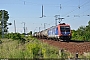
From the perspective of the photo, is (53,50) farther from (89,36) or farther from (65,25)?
(89,36)

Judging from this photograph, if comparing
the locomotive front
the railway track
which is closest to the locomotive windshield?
the locomotive front

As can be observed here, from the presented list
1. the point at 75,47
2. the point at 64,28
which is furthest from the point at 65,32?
→ the point at 75,47

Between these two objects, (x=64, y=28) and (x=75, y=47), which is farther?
(x=64, y=28)

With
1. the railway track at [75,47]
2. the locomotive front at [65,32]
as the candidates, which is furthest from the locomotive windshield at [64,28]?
the railway track at [75,47]

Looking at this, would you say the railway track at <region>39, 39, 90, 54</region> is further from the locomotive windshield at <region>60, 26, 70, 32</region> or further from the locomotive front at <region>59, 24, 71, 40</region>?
the locomotive windshield at <region>60, 26, 70, 32</region>

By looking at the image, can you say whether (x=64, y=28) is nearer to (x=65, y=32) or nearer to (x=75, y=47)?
(x=65, y=32)

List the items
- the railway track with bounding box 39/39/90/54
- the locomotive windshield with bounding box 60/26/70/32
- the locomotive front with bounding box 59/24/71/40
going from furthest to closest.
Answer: the locomotive windshield with bounding box 60/26/70/32
the locomotive front with bounding box 59/24/71/40
the railway track with bounding box 39/39/90/54

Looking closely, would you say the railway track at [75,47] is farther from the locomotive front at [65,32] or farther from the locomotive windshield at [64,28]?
the locomotive windshield at [64,28]

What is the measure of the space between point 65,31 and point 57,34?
4.35 ft

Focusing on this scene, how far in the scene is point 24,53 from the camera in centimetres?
1733

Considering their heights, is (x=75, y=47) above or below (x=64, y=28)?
below

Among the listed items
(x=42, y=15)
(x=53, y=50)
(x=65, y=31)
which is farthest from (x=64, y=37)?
(x=53, y=50)

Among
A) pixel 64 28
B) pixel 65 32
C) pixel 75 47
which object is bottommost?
pixel 75 47

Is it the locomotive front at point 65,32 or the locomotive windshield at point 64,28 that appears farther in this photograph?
the locomotive windshield at point 64,28
